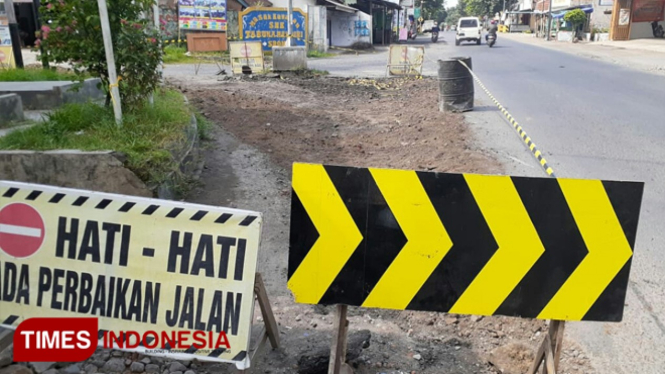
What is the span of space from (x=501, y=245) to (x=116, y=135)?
416 centimetres

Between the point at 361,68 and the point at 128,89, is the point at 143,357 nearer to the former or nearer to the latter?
the point at 128,89

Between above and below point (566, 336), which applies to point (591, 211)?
above

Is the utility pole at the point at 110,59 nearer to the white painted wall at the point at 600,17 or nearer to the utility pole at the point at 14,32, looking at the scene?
the utility pole at the point at 14,32

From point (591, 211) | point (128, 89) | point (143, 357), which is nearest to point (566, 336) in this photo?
point (591, 211)

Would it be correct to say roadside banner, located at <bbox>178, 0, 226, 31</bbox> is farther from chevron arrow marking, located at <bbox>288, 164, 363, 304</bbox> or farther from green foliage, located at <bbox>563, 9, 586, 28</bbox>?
green foliage, located at <bbox>563, 9, 586, 28</bbox>

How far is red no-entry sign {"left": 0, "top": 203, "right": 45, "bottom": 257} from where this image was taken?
10.3ft

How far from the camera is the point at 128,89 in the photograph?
6121 millimetres

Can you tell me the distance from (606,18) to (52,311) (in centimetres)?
5097

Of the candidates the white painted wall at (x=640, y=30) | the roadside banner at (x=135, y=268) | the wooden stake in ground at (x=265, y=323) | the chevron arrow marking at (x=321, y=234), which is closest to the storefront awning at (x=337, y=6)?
the white painted wall at (x=640, y=30)

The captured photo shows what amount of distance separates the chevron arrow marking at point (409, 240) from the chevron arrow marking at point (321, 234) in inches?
9.2

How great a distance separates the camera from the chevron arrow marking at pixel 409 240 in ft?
9.30

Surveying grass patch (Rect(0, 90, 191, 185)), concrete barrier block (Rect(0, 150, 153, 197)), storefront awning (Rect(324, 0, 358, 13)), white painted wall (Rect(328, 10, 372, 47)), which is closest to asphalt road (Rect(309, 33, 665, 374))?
grass patch (Rect(0, 90, 191, 185))

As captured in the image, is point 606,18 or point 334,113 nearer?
point 334,113

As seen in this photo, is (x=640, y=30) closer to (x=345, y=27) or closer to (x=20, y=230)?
(x=345, y=27)
